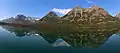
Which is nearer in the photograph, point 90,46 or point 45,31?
point 90,46

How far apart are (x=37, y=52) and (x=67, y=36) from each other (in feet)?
89.0

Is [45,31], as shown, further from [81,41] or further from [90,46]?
[90,46]

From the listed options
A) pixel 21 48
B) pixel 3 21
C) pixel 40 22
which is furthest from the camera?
pixel 40 22

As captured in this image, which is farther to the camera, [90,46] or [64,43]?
[64,43]

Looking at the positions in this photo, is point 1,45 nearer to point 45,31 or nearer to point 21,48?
point 21,48

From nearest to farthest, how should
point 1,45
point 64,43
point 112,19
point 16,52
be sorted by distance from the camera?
point 16,52
point 1,45
point 64,43
point 112,19

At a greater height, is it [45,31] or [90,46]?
[45,31]

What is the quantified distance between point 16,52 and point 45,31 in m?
39.4

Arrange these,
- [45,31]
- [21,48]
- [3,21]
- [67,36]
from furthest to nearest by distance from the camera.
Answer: [3,21], [45,31], [67,36], [21,48]

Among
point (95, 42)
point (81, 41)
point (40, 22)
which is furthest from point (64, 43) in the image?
point (40, 22)

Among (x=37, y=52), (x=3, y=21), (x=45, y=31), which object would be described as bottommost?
(x=37, y=52)

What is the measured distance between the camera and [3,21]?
105 meters

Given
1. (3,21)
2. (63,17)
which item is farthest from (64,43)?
(63,17)

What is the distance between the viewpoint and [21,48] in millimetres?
60531
